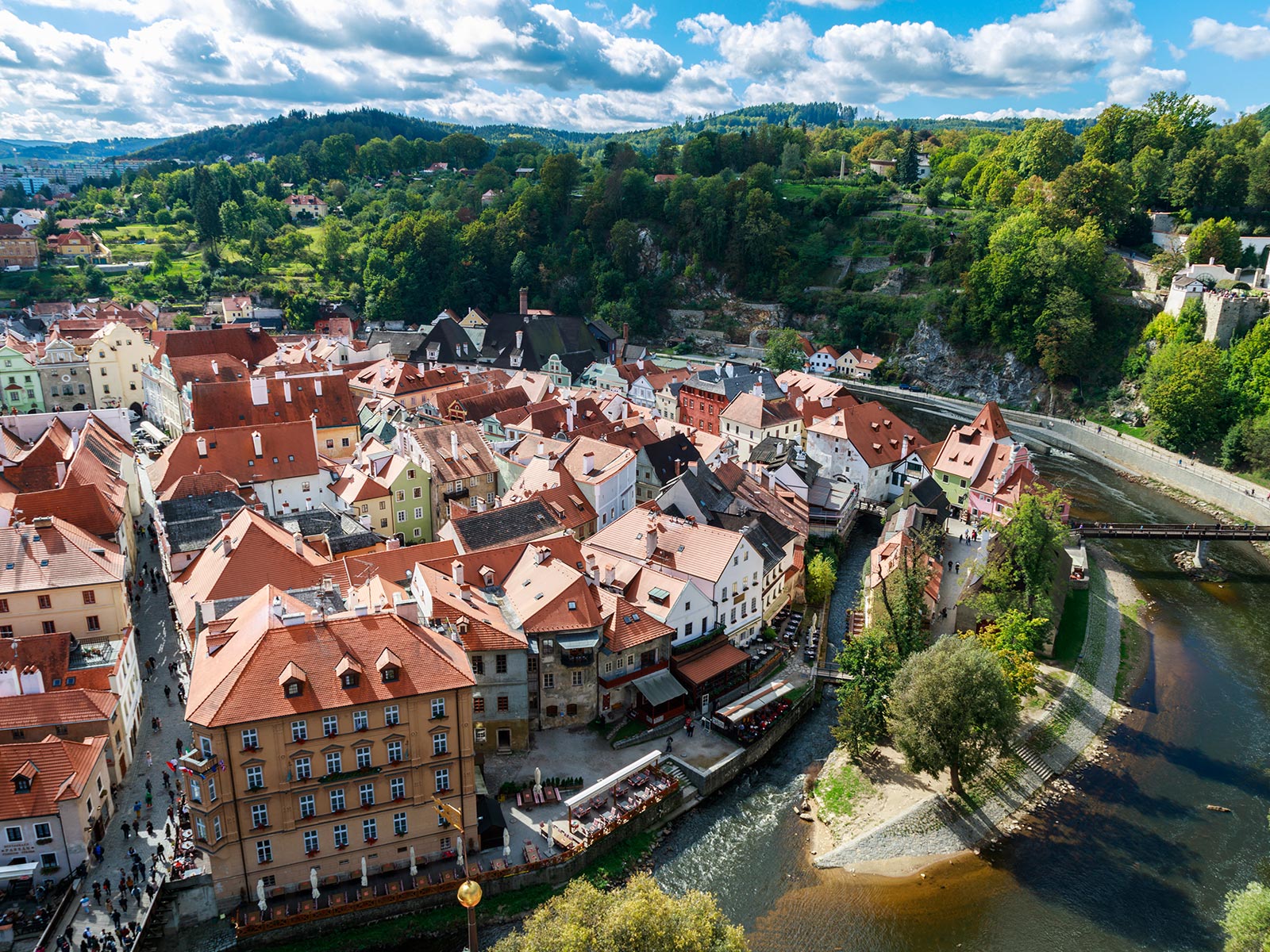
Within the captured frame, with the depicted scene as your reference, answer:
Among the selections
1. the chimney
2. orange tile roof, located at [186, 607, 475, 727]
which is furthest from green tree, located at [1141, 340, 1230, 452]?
the chimney

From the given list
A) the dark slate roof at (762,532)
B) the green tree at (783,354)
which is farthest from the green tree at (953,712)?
the green tree at (783,354)

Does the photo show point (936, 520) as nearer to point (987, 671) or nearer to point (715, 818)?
point (987, 671)

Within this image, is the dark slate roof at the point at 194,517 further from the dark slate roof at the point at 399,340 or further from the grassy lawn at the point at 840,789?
the dark slate roof at the point at 399,340

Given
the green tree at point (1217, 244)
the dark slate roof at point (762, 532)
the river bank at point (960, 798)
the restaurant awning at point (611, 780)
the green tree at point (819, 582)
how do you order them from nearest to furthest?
the restaurant awning at point (611, 780), the river bank at point (960, 798), the dark slate roof at point (762, 532), the green tree at point (819, 582), the green tree at point (1217, 244)

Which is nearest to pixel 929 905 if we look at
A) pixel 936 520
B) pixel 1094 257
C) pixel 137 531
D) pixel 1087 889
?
pixel 1087 889

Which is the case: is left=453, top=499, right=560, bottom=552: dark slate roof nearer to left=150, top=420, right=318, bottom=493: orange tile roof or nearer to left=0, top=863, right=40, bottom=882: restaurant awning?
left=150, top=420, right=318, bottom=493: orange tile roof

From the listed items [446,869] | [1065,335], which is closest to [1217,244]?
[1065,335]
